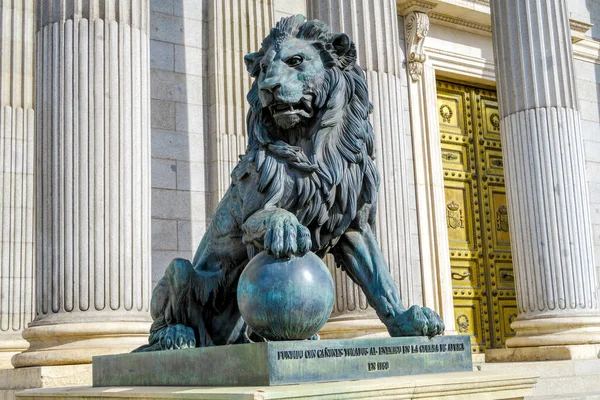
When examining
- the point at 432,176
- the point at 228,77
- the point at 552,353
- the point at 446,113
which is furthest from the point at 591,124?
the point at 228,77

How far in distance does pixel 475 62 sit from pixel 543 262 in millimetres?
5846

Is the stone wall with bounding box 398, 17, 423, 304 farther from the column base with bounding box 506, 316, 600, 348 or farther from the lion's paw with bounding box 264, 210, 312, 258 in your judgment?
the lion's paw with bounding box 264, 210, 312, 258

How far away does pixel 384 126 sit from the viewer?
Result: 36.3ft

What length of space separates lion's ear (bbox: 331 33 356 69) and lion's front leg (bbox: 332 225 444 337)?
1.09m

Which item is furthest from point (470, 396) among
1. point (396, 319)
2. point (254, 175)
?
point (254, 175)

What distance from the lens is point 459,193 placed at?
1659 centimetres

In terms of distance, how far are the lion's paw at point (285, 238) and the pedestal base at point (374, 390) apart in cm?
78

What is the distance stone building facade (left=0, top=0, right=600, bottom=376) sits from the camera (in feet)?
28.4

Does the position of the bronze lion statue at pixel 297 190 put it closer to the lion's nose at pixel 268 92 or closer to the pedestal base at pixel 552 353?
the lion's nose at pixel 268 92

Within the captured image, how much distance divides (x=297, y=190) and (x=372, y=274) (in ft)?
2.58

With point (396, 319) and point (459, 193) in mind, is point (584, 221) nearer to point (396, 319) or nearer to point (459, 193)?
point (459, 193)

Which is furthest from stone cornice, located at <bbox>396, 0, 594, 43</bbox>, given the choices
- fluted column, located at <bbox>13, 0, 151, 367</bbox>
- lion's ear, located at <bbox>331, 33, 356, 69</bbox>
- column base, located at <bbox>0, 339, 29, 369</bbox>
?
lion's ear, located at <bbox>331, 33, 356, 69</bbox>

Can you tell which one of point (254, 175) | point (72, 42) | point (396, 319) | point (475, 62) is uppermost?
point (475, 62)

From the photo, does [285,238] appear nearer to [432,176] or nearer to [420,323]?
[420,323]
